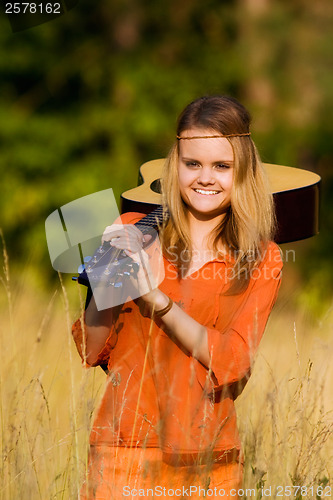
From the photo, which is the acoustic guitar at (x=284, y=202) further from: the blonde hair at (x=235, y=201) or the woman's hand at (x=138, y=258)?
the woman's hand at (x=138, y=258)

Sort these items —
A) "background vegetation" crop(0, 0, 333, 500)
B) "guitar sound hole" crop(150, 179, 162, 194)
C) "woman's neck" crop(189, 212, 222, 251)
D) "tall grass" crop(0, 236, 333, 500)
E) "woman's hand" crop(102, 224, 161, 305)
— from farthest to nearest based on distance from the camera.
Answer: "background vegetation" crop(0, 0, 333, 500) → "guitar sound hole" crop(150, 179, 162, 194) → "woman's neck" crop(189, 212, 222, 251) → "tall grass" crop(0, 236, 333, 500) → "woman's hand" crop(102, 224, 161, 305)

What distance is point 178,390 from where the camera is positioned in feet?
6.94

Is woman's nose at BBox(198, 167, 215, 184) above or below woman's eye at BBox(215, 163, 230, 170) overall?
below

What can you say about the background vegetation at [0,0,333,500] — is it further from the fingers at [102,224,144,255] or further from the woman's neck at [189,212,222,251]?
the fingers at [102,224,144,255]

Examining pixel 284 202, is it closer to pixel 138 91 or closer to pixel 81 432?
pixel 81 432

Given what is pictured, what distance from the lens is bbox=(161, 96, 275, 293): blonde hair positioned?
86.6 inches

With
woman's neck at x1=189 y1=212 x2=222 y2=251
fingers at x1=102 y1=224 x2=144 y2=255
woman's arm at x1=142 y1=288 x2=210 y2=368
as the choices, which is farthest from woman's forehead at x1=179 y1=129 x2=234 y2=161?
woman's arm at x1=142 y1=288 x2=210 y2=368

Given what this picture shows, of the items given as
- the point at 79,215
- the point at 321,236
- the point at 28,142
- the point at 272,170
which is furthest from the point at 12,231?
the point at 272,170

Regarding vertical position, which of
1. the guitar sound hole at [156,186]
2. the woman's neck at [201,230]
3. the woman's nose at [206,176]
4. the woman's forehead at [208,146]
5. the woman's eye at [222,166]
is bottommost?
the woman's neck at [201,230]

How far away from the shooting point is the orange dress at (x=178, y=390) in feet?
6.70

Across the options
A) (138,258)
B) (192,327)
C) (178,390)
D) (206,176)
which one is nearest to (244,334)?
(192,327)

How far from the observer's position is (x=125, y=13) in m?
9.10

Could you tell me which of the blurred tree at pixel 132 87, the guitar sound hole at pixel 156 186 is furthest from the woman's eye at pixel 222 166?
the blurred tree at pixel 132 87

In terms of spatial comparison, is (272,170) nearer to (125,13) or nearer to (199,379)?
(199,379)
